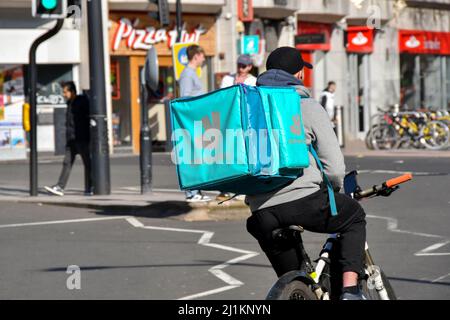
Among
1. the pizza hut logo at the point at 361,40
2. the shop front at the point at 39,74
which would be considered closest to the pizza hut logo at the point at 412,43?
the pizza hut logo at the point at 361,40

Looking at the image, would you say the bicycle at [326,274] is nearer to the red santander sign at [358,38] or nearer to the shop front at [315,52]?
the shop front at [315,52]

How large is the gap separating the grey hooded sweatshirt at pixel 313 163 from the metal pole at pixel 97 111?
1113cm

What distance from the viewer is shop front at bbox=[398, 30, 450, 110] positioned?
142 feet

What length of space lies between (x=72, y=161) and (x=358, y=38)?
2304 cm

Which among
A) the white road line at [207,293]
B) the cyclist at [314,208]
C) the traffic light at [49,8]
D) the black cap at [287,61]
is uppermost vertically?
the traffic light at [49,8]

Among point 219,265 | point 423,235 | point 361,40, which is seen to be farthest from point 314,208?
point 361,40

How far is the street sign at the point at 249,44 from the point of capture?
106 feet

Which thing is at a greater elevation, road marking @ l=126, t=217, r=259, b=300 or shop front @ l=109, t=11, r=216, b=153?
shop front @ l=109, t=11, r=216, b=153

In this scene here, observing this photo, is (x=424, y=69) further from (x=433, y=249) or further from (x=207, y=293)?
(x=207, y=293)

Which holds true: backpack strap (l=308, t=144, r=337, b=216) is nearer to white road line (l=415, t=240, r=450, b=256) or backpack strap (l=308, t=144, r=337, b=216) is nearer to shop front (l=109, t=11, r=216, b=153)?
white road line (l=415, t=240, r=450, b=256)

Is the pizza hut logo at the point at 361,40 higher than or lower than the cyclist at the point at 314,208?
higher

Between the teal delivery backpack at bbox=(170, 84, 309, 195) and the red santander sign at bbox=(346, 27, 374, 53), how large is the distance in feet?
112

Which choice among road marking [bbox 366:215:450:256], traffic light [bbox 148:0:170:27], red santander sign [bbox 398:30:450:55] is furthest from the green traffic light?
red santander sign [bbox 398:30:450:55]
